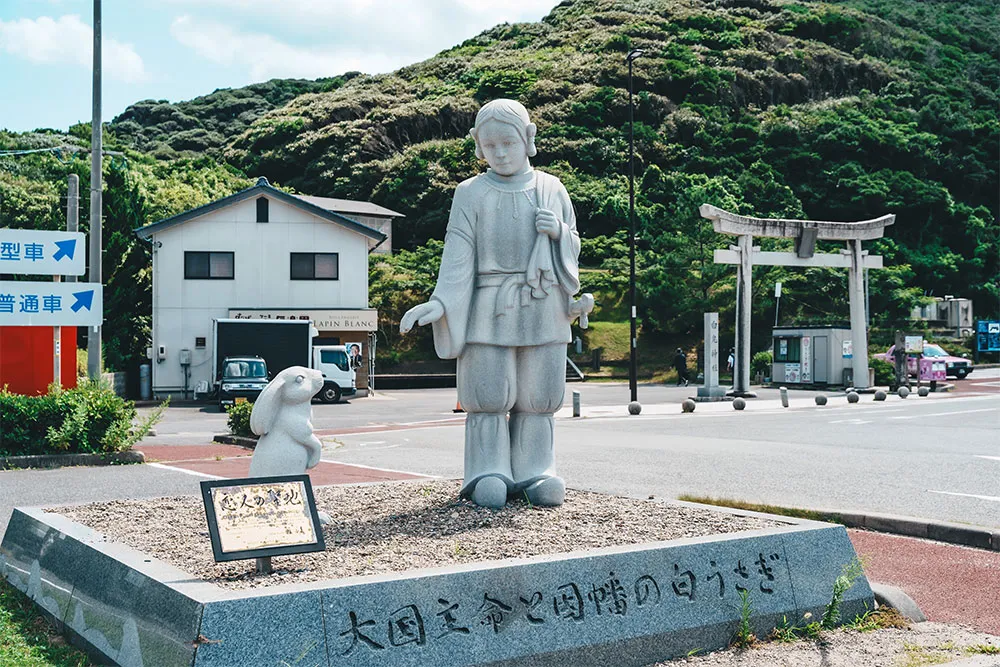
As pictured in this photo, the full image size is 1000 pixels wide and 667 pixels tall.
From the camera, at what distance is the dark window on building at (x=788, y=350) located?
36.5 metres

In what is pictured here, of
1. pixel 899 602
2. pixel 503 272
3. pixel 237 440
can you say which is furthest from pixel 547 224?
pixel 237 440

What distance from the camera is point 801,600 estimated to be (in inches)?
224

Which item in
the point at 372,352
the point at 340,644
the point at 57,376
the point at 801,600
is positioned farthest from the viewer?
the point at 372,352

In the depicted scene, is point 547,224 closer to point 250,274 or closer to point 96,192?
point 96,192

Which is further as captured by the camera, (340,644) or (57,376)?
(57,376)

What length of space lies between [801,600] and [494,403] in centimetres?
248

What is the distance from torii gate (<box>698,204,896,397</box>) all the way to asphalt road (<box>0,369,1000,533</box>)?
319 centimetres

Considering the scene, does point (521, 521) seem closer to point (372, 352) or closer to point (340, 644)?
point (340, 644)

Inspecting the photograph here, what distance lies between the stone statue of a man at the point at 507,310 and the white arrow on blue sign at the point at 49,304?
33.4ft

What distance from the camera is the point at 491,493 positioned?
23.2ft

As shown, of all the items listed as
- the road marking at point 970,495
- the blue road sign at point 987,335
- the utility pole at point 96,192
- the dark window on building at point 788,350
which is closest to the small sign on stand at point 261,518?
the road marking at point 970,495

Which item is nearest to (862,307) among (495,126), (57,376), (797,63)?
(57,376)

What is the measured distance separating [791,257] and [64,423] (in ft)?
77.6

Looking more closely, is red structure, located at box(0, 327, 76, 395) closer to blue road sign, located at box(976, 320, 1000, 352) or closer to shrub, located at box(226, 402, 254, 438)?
shrub, located at box(226, 402, 254, 438)
